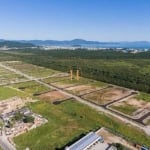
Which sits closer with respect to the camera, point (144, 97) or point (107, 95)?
point (144, 97)

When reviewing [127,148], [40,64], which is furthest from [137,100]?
[40,64]

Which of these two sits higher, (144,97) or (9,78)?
(144,97)

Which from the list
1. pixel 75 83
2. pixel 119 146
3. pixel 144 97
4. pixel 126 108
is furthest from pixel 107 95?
pixel 119 146

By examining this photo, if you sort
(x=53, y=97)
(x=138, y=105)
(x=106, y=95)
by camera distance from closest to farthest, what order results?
(x=138, y=105) < (x=53, y=97) < (x=106, y=95)

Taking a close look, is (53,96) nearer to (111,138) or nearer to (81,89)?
(81,89)

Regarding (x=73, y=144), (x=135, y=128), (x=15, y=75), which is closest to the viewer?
(x=73, y=144)

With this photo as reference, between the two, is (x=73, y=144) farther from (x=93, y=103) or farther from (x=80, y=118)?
(x=93, y=103)
